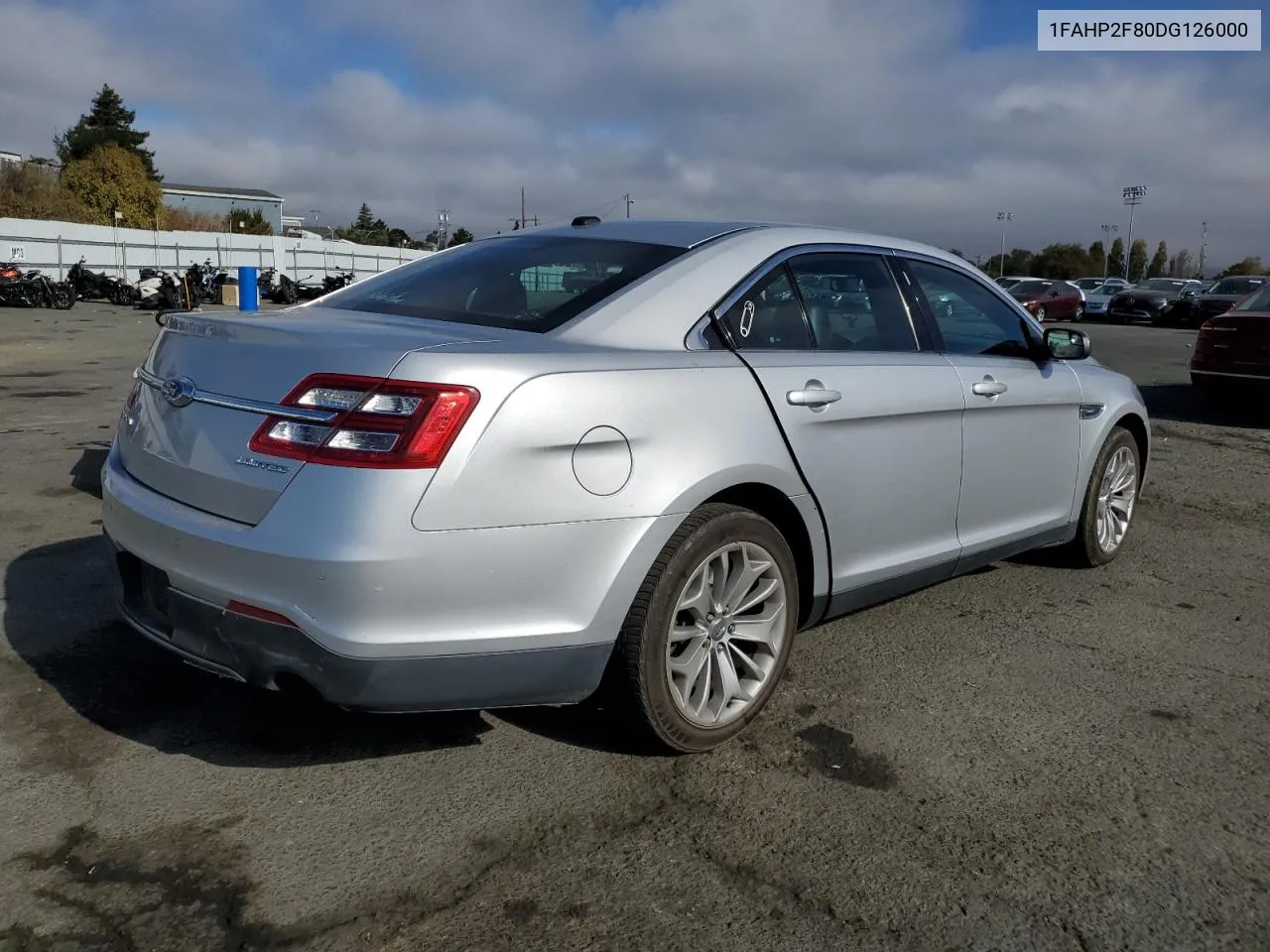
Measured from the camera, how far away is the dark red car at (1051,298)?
32.4 meters

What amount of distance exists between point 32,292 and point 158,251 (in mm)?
13338

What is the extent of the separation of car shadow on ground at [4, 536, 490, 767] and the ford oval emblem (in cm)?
62

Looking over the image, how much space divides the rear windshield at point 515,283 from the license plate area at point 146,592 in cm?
102

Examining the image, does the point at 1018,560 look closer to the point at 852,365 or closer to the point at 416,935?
the point at 852,365

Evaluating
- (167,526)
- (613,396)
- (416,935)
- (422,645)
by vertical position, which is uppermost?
(613,396)

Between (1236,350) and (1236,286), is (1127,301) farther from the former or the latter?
(1236,350)

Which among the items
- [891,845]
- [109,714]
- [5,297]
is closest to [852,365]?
[891,845]

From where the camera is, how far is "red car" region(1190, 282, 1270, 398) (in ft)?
34.8

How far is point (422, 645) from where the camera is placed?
2.59 m

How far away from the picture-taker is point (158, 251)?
133 feet

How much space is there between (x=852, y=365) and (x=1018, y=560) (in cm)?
239

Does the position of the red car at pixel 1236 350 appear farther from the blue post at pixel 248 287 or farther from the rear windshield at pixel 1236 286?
the rear windshield at pixel 1236 286

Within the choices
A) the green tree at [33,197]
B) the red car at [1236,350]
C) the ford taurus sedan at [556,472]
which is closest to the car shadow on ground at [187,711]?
the ford taurus sedan at [556,472]

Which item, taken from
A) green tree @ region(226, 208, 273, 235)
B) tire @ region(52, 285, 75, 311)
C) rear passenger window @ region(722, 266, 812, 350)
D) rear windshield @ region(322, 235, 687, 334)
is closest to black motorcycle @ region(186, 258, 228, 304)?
tire @ region(52, 285, 75, 311)
